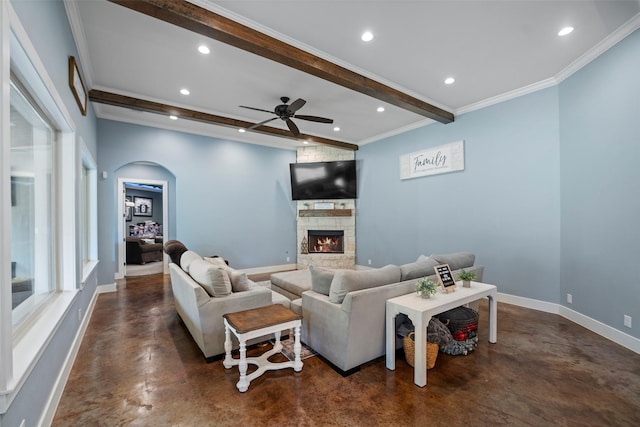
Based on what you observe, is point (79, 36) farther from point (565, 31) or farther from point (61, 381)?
point (565, 31)

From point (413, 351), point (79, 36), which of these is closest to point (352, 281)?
point (413, 351)

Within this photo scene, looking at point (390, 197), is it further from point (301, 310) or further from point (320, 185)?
point (301, 310)

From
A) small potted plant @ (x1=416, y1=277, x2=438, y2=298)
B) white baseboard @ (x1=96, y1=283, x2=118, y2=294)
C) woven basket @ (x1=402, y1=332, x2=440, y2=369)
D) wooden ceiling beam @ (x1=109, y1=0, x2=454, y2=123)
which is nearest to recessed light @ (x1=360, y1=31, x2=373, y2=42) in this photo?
wooden ceiling beam @ (x1=109, y1=0, x2=454, y2=123)

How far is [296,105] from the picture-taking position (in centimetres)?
388

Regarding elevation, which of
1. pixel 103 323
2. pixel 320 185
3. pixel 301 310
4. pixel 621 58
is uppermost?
pixel 621 58

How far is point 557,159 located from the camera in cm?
383

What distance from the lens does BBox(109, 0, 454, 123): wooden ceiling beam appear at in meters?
2.35

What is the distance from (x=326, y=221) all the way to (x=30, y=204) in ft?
18.7

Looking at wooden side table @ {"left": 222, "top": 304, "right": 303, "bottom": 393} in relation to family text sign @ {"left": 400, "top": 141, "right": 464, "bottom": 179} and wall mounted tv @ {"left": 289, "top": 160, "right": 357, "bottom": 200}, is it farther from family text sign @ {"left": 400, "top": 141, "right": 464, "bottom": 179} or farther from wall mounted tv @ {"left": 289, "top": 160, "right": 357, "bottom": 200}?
wall mounted tv @ {"left": 289, "top": 160, "right": 357, "bottom": 200}

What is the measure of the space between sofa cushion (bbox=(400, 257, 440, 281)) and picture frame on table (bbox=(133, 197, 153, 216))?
33.2 ft

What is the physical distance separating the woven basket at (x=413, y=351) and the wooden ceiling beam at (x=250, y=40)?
3.02 metres

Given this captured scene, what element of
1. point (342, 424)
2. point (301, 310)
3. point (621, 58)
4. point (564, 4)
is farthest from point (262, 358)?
point (621, 58)

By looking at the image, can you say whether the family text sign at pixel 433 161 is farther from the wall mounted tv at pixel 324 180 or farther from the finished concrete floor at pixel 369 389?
the finished concrete floor at pixel 369 389

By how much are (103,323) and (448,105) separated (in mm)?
6114
